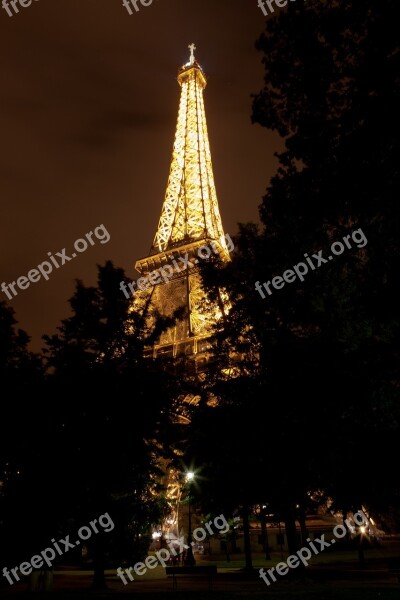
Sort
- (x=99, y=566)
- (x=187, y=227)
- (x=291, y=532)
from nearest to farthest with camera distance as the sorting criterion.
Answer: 1. (x=99, y=566)
2. (x=291, y=532)
3. (x=187, y=227)

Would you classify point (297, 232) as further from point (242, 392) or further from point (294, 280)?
point (242, 392)

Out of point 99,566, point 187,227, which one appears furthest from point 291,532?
point 187,227

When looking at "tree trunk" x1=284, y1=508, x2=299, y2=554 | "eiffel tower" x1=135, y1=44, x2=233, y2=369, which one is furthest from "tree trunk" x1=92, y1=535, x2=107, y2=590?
"eiffel tower" x1=135, y1=44, x2=233, y2=369

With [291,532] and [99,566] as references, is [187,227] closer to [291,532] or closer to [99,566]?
[291,532]

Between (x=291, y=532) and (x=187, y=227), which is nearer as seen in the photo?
(x=291, y=532)

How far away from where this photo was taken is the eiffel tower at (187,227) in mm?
49438

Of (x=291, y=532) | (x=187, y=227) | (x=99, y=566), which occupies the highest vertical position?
(x=187, y=227)

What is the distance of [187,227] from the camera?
2467 inches

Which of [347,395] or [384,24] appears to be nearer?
[384,24]

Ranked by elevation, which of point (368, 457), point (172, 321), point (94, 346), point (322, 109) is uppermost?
point (322, 109)

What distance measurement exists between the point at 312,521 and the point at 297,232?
35989 millimetres

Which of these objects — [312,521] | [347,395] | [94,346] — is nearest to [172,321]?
[94,346]

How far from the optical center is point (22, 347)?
17391 millimetres

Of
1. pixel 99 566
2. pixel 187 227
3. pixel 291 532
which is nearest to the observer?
pixel 99 566
